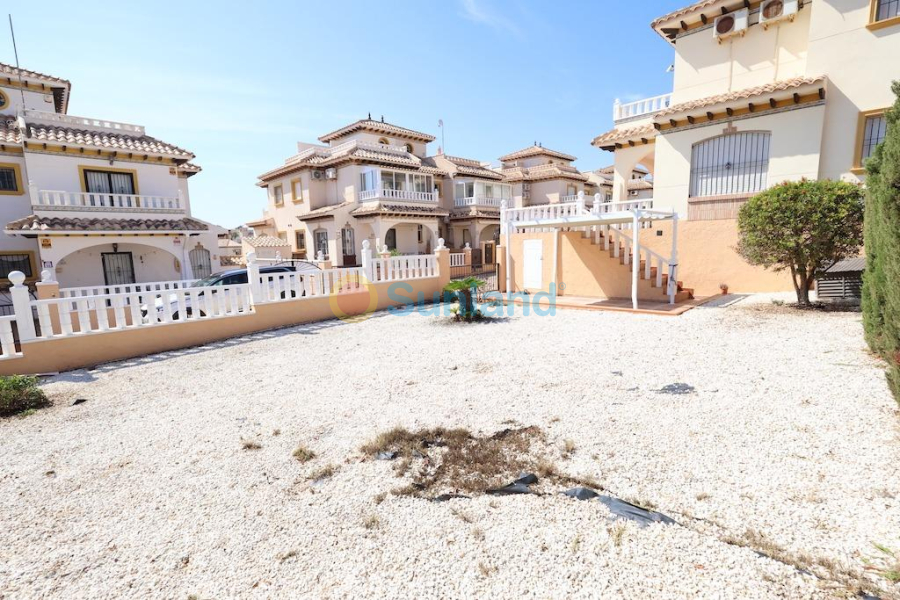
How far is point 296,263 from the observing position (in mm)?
14109

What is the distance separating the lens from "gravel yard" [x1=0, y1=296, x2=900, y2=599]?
8.33ft

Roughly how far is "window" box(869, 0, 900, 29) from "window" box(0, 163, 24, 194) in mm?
27386

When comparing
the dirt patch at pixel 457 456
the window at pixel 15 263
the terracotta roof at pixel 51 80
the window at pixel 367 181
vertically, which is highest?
the terracotta roof at pixel 51 80

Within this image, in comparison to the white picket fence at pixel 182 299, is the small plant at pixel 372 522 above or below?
below

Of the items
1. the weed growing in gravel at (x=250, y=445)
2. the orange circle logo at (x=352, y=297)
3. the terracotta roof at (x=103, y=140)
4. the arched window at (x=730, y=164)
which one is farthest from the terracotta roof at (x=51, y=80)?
the arched window at (x=730, y=164)

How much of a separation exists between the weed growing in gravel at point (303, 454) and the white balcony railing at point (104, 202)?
1784 centimetres

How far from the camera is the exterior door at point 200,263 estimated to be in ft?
73.6

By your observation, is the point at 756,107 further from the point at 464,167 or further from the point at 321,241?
the point at 321,241

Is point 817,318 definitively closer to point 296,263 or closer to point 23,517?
point 23,517

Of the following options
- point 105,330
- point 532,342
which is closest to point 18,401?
point 105,330

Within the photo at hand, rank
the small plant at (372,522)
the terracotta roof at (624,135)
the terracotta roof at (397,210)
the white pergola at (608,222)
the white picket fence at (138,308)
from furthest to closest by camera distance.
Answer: the terracotta roof at (397,210) < the terracotta roof at (624,135) < the white pergola at (608,222) < the white picket fence at (138,308) < the small plant at (372,522)

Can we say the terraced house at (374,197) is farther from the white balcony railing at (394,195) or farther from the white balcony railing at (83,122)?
the white balcony railing at (83,122)

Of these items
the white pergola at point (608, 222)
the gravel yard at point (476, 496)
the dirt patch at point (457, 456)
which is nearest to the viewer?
the gravel yard at point (476, 496)

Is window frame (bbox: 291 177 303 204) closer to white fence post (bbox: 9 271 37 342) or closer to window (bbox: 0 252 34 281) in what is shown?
window (bbox: 0 252 34 281)
